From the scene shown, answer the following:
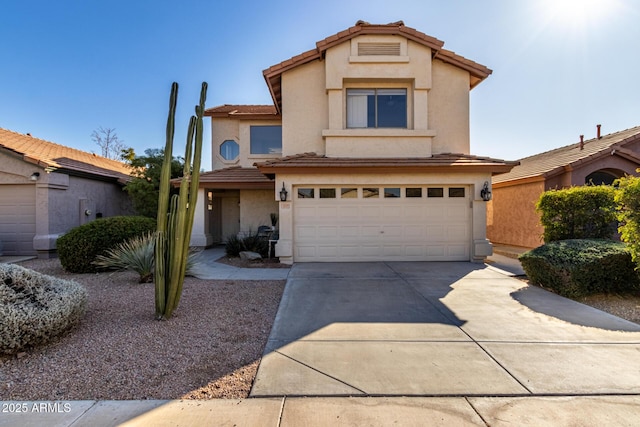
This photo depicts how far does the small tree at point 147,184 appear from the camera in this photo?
1491 cm

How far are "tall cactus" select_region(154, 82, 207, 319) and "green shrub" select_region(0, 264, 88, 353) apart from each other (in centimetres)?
118

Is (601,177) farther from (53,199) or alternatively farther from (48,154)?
(48,154)

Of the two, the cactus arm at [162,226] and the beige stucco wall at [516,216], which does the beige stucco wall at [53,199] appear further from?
the beige stucco wall at [516,216]

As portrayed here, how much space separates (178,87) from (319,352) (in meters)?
4.84

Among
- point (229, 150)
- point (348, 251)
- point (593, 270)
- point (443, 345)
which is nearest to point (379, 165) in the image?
point (348, 251)

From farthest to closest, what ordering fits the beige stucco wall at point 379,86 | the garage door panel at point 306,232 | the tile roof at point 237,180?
the tile roof at point 237,180 < the beige stucco wall at point 379,86 < the garage door panel at point 306,232

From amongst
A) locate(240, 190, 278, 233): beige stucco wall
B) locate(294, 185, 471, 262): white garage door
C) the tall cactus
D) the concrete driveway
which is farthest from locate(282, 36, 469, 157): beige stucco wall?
the tall cactus

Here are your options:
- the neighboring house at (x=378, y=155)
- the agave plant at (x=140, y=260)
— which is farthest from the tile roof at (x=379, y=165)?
the agave plant at (x=140, y=260)

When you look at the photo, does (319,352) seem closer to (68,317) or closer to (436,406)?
(436,406)

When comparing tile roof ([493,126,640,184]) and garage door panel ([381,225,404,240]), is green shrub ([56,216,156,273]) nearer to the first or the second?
garage door panel ([381,225,404,240])

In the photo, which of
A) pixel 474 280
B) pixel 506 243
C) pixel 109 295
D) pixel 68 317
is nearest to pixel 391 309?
pixel 474 280

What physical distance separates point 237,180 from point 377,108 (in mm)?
6384

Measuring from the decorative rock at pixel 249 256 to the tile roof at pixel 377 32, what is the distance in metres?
6.35

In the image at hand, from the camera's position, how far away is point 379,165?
10.5 meters
